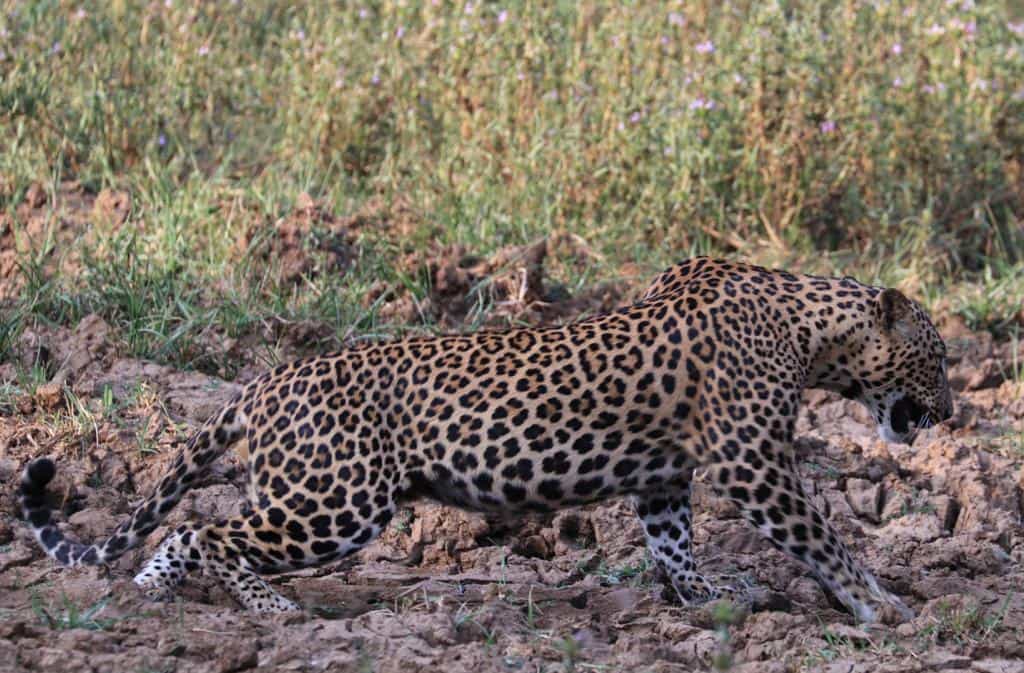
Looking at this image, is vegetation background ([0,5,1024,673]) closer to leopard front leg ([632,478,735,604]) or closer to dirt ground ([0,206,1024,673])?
dirt ground ([0,206,1024,673])

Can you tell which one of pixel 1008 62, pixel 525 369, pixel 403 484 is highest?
pixel 1008 62

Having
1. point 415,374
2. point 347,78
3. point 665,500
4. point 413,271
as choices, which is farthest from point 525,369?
point 347,78

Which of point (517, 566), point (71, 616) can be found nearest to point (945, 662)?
point (517, 566)

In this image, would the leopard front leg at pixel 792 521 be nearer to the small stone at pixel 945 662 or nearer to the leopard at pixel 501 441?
the leopard at pixel 501 441

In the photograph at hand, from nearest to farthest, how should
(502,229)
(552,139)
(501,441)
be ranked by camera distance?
(501,441) → (502,229) → (552,139)

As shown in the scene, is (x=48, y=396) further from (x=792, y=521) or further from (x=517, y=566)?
(x=792, y=521)

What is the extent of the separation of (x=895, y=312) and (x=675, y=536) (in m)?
1.14

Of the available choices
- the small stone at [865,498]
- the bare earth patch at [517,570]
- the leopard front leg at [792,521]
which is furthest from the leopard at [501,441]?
the small stone at [865,498]

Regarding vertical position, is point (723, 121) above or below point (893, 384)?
above

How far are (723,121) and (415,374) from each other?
4.12 meters

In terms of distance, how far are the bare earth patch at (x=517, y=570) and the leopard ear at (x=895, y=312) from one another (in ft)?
3.13

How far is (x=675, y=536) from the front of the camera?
5945mm

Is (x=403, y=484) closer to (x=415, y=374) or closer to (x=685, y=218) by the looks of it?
(x=415, y=374)

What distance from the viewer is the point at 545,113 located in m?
9.58
